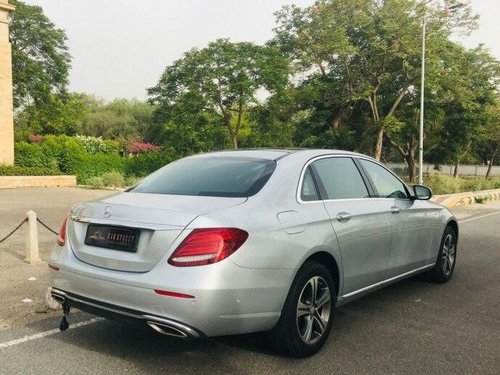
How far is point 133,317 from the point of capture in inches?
132

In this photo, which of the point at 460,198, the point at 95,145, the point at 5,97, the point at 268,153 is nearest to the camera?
the point at 268,153

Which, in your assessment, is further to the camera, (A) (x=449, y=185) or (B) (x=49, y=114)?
(B) (x=49, y=114)

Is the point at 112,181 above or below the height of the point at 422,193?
below

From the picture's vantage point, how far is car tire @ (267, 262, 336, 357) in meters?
3.69

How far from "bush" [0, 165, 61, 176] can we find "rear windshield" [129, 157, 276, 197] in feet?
78.7

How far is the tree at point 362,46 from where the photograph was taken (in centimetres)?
2772

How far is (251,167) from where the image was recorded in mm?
4180

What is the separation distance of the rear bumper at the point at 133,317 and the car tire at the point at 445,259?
12.8ft

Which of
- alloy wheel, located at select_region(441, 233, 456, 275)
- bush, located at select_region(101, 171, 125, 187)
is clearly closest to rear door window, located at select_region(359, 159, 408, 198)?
alloy wheel, located at select_region(441, 233, 456, 275)

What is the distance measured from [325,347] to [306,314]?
0.43 meters

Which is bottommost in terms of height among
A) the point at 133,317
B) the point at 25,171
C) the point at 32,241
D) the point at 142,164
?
the point at 25,171

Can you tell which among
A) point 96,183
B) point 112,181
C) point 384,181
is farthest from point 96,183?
point 384,181

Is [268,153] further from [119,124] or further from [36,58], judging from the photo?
[119,124]

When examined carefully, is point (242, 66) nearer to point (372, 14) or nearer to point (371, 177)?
point (372, 14)
